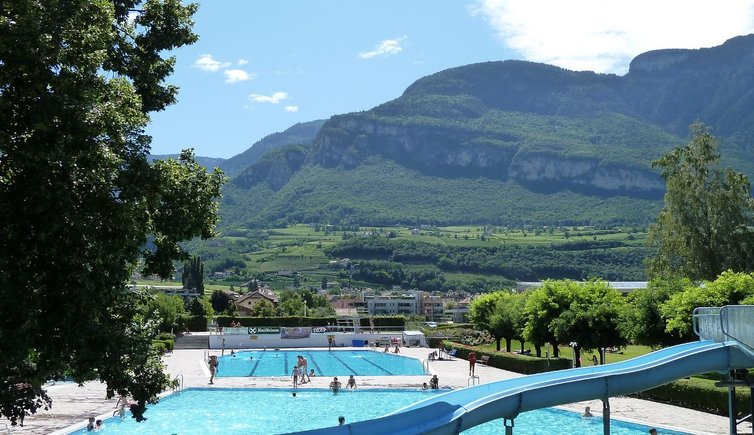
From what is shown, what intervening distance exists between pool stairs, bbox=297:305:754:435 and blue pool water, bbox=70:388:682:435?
173 inches

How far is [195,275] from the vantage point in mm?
94375

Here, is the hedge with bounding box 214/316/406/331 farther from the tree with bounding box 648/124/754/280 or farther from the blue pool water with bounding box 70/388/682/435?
the blue pool water with bounding box 70/388/682/435

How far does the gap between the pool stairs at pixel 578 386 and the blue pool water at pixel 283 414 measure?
4384 millimetres

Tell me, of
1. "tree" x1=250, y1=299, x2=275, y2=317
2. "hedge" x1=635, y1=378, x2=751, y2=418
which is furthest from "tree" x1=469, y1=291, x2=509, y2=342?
"tree" x1=250, y1=299, x2=275, y2=317

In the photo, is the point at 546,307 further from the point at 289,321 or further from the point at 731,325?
the point at 289,321

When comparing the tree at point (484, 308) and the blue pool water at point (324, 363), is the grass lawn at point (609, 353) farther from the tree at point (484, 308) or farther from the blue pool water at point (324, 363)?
the blue pool water at point (324, 363)

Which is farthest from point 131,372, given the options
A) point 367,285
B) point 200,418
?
point 367,285

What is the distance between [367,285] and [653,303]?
161361 millimetres

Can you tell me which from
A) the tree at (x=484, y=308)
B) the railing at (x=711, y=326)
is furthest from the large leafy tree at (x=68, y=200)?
the tree at (x=484, y=308)

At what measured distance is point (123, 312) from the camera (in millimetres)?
10672

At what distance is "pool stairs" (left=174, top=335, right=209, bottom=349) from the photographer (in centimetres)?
5381

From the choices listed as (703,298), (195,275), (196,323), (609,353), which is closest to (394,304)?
(195,275)

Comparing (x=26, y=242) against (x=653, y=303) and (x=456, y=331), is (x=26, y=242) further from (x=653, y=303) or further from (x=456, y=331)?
(x=456, y=331)

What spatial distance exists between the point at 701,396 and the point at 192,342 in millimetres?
39631
